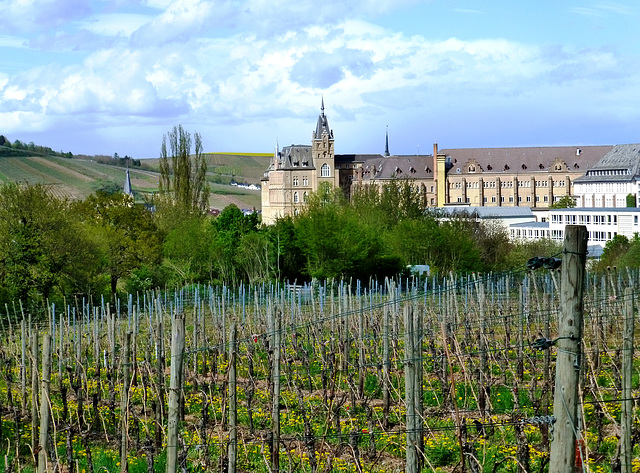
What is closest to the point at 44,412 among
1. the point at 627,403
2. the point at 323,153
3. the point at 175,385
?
the point at 175,385

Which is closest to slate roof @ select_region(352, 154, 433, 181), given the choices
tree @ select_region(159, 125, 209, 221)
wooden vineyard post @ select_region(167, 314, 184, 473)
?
tree @ select_region(159, 125, 209, 221)

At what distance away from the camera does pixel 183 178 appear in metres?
55.5

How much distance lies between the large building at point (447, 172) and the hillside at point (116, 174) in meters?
14.9

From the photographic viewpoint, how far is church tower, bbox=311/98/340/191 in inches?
4188

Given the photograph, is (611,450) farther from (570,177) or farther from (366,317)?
(570,177)

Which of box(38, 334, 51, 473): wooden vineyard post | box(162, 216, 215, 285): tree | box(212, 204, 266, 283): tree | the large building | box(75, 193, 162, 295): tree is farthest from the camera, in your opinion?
the large building

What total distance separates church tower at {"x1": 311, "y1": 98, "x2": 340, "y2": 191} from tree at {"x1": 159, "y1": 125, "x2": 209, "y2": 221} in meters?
47.2

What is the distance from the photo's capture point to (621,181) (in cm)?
9281

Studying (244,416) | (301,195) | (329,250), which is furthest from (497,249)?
(301,195)

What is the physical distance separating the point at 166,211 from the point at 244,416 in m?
39.5

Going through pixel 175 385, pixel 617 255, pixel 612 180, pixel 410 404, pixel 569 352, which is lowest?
pixel 617 255

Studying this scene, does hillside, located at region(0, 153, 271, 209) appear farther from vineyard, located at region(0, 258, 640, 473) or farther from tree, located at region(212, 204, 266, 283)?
vineyard, located at region(0, 258, 640, 473)

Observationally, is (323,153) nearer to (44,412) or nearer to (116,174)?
(116,174)

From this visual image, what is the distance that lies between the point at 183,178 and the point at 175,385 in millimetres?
48417
